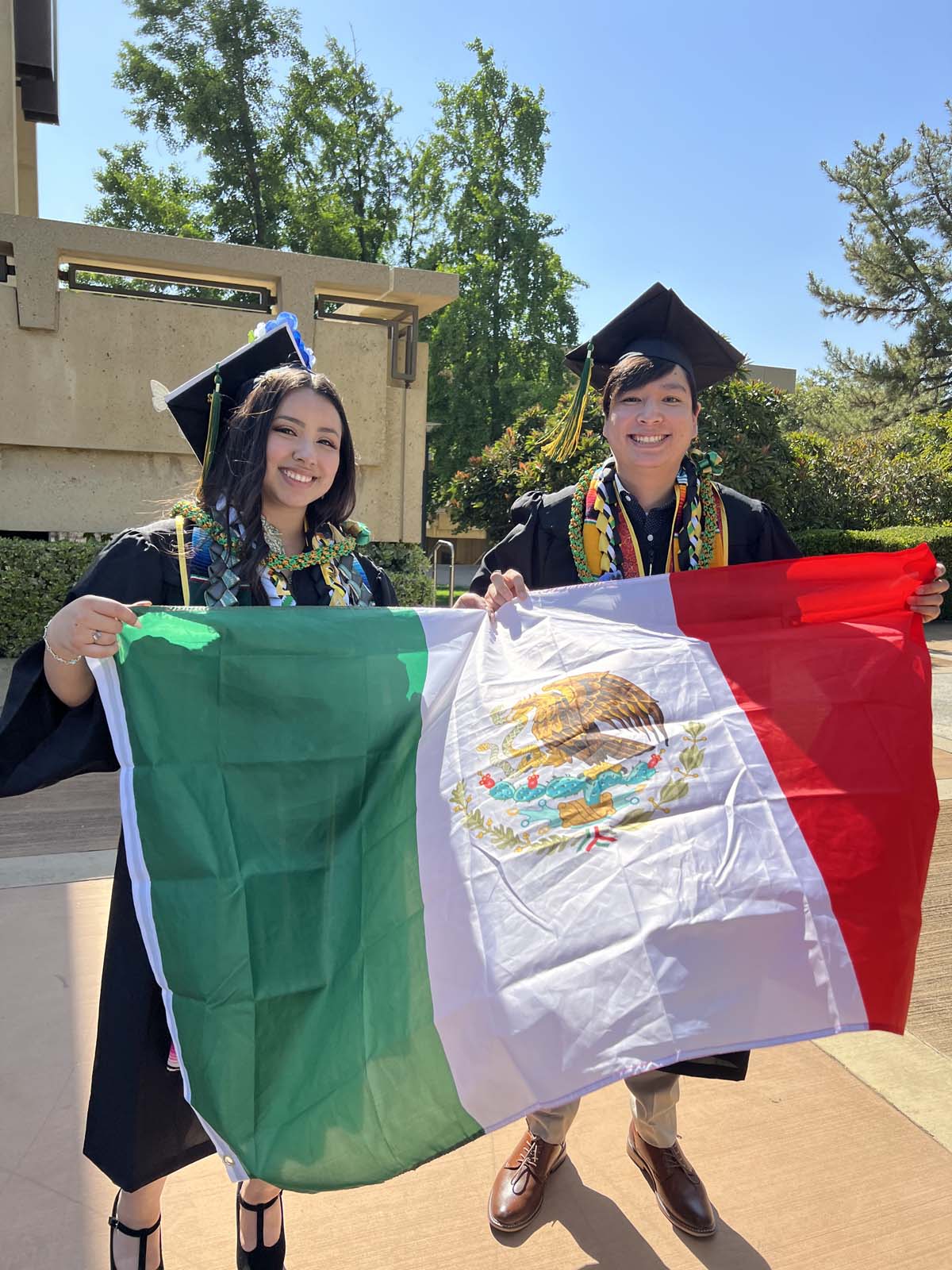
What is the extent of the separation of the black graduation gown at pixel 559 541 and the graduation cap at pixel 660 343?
13.9 inches

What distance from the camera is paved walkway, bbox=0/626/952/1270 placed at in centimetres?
213

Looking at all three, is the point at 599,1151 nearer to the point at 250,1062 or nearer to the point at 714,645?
the point at 250,1062

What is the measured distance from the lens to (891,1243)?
2141 millimetres

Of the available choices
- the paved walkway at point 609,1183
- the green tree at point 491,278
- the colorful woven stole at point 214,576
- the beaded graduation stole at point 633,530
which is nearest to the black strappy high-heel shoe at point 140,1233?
the paved walkway at point 609,1183

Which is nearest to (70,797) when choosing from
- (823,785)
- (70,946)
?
(70,946)

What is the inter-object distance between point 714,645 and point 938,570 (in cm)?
59

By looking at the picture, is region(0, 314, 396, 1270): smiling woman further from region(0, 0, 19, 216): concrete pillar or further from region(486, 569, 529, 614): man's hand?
region(0, 0, 19, 216): concrete pillar

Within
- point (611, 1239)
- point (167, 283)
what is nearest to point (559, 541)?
point (611, 1239)

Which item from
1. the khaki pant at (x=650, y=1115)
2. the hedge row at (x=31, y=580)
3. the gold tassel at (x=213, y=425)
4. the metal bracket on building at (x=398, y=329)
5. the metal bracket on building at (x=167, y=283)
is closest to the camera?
the gold tassel at (x=213, y=425)

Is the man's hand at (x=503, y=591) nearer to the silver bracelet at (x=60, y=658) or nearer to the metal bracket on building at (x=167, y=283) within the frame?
the silver bracelet at (x=60, y=658)

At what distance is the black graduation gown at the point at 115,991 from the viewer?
1.88 meters

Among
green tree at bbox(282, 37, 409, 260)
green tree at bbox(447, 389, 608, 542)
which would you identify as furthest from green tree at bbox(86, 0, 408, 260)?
green tree at bbox(447, 389, 608, 542)

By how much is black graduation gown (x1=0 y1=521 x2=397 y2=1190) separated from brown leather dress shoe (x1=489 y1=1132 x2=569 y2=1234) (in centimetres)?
79

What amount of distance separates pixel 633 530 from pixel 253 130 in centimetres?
2655
